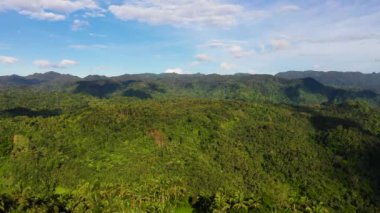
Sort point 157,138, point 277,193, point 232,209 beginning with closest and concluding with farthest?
1. point 232,209
2. point 277,193
3. point 157,138

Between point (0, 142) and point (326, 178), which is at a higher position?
point (0, 142)

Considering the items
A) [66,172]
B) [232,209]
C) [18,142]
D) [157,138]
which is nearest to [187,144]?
[157,138]

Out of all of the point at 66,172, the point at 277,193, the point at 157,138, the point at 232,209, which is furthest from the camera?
the point at 157,138

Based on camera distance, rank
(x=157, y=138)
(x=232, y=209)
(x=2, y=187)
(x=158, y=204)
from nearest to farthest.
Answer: (x=232, y=209)
(x=158, y=204)
(x=2, y=187)
(x=157, y=138)

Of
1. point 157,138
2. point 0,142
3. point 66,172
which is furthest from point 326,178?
point 0,142

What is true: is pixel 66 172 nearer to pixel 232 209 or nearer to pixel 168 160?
pixel 168 160

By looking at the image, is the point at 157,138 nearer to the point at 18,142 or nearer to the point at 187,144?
the point at 187,144

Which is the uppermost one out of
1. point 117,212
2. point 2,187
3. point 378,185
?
point 117,212

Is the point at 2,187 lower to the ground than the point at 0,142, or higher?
lower

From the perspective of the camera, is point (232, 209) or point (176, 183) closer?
point (232, 209)
